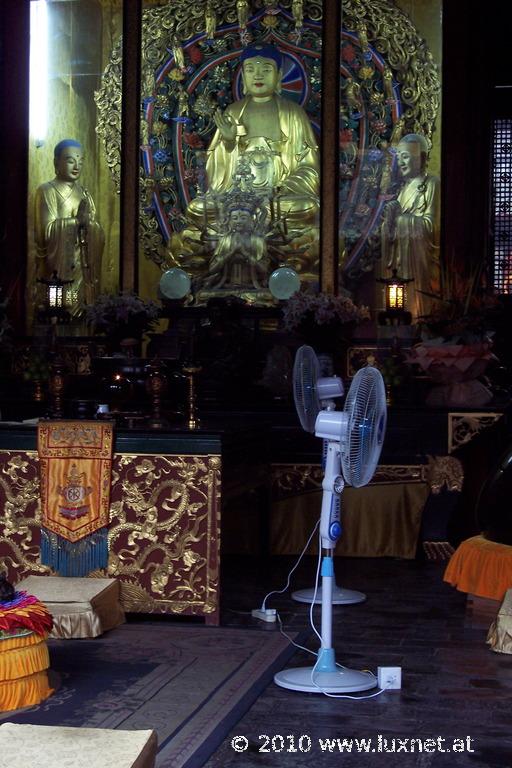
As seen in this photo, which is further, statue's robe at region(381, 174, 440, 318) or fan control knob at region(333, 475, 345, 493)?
statue's robe at region(381, 174, 440, 318)

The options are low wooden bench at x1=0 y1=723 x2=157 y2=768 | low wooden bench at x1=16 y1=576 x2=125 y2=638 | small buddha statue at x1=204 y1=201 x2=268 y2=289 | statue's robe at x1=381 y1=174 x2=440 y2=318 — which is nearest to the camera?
low wooden bench at x1=0 y1=723 x2=157 y2=768

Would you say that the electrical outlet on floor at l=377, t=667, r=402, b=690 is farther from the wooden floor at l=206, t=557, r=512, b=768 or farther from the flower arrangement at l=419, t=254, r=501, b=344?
the flower arrangement at l=419, t=254, r=501, b=344

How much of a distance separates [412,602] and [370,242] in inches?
143

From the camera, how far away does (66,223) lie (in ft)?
29.2

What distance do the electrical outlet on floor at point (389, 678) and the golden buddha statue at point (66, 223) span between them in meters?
5.32

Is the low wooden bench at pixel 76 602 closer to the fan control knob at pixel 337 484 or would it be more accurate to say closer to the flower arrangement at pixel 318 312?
the fan control knob at pixel 337 484

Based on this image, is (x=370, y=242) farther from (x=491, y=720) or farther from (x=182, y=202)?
(x=491, y=720)

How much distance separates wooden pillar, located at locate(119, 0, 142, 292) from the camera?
832 cm

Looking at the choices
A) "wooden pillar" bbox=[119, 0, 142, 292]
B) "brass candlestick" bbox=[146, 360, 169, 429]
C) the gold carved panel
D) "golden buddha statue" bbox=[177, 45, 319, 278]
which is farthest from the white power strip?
"golden buddha statue" bbox=[177, 45, 319, 278]

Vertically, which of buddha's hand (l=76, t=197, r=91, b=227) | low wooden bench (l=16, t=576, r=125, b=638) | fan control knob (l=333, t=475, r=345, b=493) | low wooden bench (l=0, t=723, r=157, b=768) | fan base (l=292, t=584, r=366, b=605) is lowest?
fan base (l=292, t=584, r=366, b=605)

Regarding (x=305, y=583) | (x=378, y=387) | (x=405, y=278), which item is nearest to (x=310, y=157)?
(x=405, y=278)

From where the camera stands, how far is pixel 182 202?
8.95 meters

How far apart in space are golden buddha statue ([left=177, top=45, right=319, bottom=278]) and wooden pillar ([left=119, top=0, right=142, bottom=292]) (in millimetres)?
548

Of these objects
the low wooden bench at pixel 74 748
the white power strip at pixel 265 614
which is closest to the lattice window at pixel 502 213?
the white power strip at pixel 265 614
